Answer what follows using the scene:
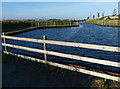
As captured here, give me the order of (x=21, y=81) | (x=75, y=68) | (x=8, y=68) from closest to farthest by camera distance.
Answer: (x=21, y=81) → (x=75, y=68) → (x=8, y=68)

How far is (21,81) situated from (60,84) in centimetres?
156

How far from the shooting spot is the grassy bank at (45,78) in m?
4.95

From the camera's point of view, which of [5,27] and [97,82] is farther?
[5,27]

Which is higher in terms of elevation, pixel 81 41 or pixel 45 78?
pixel 81 41

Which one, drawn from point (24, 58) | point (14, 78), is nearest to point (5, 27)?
point (24, 58)

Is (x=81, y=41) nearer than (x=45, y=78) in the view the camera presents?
No

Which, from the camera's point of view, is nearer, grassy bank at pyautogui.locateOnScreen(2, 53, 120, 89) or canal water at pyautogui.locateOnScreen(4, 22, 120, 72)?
grassy bank at pyautogui.locateOnScreen(2, 53, 120, 89)

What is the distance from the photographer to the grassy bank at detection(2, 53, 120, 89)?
4953mm

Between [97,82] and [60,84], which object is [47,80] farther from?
[97,82]

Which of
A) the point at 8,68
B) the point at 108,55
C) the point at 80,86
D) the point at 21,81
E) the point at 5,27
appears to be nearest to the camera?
the point at 80,86

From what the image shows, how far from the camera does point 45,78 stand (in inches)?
217

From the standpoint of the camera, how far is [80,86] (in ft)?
15.9

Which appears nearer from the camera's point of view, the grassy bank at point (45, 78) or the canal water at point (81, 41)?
the grassy bank at point (45, 78)

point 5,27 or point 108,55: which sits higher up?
point 5,27
